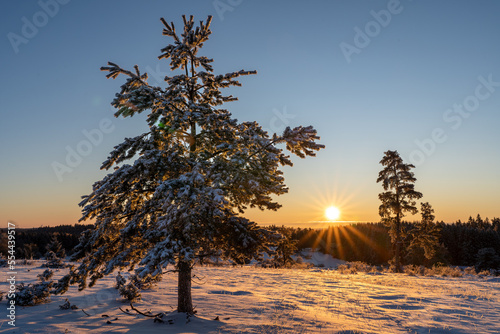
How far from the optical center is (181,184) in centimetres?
711

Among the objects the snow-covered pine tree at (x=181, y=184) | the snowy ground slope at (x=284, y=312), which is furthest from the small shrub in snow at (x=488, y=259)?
the snow-covered pine tree at (x=181, y=184)

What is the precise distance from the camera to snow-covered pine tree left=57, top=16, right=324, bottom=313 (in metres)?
7.05

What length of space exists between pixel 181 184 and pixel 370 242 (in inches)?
2819

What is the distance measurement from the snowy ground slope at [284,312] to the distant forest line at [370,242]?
3451 cm

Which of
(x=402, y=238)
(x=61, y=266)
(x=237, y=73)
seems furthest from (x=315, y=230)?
(x=237, y=73)

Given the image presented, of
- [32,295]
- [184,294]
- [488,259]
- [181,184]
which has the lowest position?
[488,259]

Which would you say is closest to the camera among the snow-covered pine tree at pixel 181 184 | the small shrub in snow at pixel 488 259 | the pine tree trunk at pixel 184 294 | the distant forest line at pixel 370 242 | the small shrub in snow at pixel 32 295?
the snow-covered pine tree at pixel 181 184

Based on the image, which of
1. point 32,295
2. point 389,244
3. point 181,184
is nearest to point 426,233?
point 181,184

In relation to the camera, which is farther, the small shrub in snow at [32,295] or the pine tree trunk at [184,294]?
the small shrub in snow at [32,295]

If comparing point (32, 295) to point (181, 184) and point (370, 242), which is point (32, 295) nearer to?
point (181, 184)

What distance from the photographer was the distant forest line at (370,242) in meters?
51.5

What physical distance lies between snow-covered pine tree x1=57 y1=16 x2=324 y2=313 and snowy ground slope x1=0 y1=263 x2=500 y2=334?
121 centimetres

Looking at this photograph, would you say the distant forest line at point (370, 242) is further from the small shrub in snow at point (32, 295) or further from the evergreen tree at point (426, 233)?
the small shrub in snow at point (32, 295)

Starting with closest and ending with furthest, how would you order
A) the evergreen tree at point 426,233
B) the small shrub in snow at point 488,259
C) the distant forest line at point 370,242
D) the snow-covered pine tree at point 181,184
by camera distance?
the snow-covered pine tree at point 181,184 < the evergreen tree at point 426,233 < the small shrub in snow at point 488,259 < the distant forest line at point 370,242
